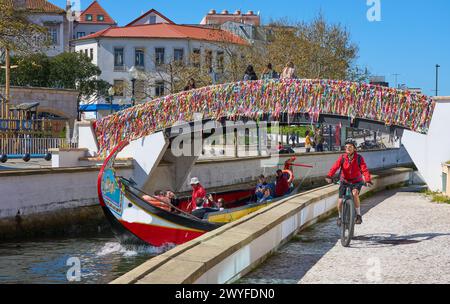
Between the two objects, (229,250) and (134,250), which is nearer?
(229,250)

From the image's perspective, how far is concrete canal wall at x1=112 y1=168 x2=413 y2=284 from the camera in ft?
28.8

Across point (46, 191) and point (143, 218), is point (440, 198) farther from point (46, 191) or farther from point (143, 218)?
point (46, 191)

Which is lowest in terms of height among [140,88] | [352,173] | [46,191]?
[46,191]

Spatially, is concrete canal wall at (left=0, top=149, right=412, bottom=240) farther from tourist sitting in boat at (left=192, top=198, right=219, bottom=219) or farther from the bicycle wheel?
the bicycle wheel

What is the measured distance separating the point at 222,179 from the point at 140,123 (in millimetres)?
8453

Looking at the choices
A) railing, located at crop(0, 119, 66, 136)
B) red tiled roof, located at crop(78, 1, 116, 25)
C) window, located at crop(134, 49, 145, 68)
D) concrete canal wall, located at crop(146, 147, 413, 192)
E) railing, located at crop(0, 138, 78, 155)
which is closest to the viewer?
concrete canal wall, located at crop(146, 147, 413, 192)

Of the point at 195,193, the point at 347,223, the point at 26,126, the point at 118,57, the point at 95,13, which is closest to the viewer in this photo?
the point at 347,223

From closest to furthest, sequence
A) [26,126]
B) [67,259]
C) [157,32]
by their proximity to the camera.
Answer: [67,259]
[26,126]
[157,32]

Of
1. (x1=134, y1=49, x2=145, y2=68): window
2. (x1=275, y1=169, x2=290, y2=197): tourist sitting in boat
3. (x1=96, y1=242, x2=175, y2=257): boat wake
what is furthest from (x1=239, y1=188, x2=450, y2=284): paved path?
(x1=134, y1=49, x2=145, y2=68): window

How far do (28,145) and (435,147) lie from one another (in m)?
20.7

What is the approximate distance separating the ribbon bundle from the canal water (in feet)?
22.4

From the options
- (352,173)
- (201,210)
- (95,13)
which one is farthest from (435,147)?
(95,13)

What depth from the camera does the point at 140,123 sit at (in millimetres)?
29953

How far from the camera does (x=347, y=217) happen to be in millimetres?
13844
